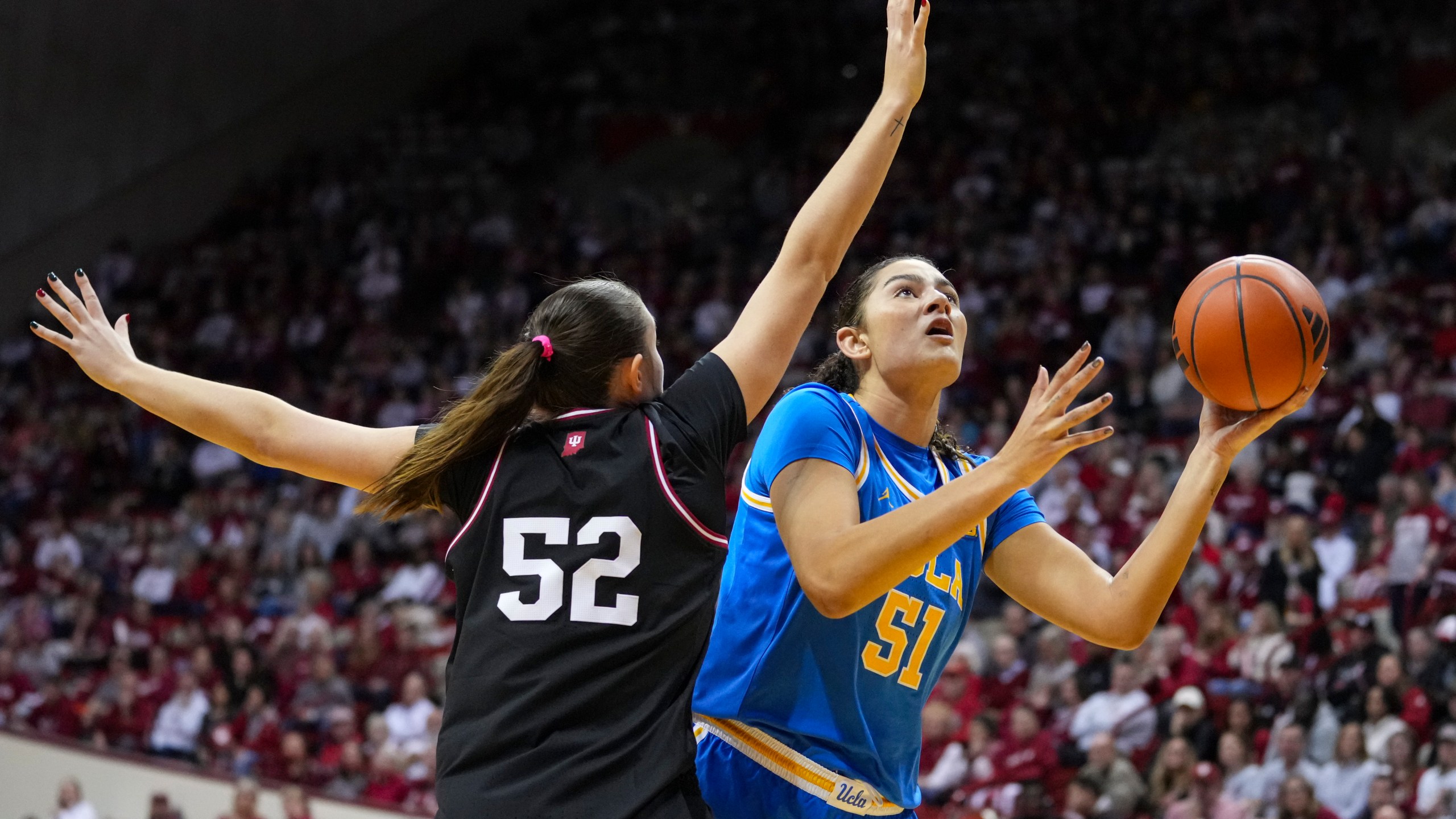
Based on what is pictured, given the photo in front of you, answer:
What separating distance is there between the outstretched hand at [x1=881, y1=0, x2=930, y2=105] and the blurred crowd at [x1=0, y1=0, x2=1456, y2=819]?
20.0ft

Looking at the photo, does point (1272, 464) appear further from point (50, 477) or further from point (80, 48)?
point (80, 48)

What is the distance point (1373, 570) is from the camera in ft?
30.8

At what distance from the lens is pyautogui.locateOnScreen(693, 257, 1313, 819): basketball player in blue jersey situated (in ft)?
9.50

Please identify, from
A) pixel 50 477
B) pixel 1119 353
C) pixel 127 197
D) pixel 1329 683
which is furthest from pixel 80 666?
pixel 1329 683

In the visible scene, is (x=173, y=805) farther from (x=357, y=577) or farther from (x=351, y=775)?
(x=357, y=577)

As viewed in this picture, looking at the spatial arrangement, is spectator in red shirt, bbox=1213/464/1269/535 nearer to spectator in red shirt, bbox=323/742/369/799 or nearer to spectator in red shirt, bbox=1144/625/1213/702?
spectator in red shirt, bbox=1144/625/1213/702

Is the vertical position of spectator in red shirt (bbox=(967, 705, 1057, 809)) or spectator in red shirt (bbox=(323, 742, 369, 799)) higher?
spectator in red shirt (bbox=(967, 705, 1057, 809))

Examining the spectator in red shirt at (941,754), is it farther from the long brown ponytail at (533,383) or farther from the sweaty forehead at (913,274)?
the long brown ponytail at (533,383)

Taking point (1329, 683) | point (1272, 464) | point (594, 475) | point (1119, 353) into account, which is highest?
point (1119, 353)

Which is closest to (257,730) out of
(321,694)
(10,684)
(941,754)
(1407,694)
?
(321,694)

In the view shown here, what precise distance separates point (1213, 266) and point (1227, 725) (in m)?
5.87

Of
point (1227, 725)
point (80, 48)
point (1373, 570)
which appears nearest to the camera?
point (1227, 725)

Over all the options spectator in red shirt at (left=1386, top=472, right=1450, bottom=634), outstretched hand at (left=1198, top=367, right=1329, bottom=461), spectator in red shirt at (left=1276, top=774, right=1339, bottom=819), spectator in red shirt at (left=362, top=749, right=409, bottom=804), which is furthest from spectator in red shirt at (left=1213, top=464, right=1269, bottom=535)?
outstretched hand at (left=1198, top=367, right=1329, bottom=461)

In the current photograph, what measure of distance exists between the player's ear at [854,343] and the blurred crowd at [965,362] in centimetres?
561
